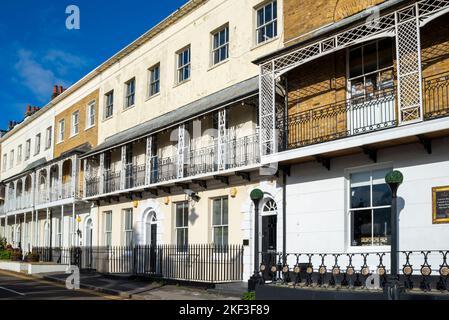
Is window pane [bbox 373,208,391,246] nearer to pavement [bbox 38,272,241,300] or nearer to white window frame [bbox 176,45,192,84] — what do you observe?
pavement [bbox 38,272,241,300]

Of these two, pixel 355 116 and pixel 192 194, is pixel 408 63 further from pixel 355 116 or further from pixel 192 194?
pixel 192 194

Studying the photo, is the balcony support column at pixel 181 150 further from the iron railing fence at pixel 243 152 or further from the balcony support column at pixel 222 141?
the iron railing fence at pixel 243 152

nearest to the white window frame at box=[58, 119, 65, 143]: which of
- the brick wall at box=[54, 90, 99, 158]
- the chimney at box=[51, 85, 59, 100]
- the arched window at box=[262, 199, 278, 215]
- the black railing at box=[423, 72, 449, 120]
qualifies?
the brick wall at box=[54, 90, 99, 158]

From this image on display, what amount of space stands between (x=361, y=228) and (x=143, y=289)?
7.68m

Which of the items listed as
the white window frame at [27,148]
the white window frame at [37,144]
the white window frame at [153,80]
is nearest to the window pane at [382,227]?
the white window frame at [153,80]

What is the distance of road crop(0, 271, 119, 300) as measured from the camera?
16234mm

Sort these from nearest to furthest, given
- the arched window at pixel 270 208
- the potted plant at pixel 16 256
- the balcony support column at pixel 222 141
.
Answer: the arched window at pixel 270 208
the balcony support column at pixel 222 141
the potted plant at pixel 16 256

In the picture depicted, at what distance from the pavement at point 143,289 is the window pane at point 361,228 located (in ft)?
11.4

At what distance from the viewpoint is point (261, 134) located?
15.7m

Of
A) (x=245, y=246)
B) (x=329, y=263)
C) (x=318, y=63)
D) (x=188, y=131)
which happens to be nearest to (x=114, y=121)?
(x=188, y=131)

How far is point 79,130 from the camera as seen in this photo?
105 feet

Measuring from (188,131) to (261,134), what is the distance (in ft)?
19.4

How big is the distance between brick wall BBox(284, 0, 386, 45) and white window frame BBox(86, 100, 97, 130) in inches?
624

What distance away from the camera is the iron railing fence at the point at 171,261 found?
17717mm
